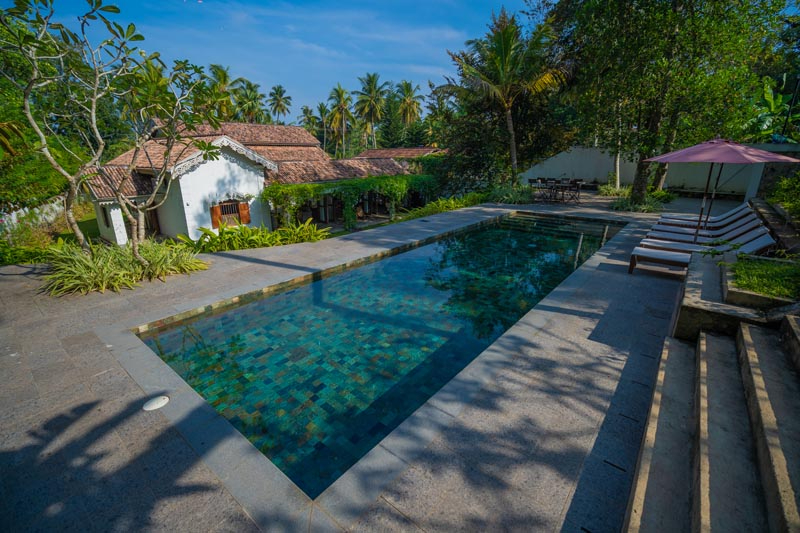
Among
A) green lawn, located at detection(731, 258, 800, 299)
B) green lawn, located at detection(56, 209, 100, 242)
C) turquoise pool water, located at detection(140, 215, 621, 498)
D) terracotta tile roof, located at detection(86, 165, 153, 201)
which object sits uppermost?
terracotta tile roof, located at detection(86, 165, 153, 201)

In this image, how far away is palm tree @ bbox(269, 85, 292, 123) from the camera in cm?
5869

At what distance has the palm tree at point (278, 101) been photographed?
193 ft

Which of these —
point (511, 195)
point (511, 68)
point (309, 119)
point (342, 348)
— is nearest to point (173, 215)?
point (342, 348)

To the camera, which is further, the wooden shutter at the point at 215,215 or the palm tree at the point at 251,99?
the palm tree at the point at 251,99

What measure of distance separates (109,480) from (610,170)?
26.5 metres

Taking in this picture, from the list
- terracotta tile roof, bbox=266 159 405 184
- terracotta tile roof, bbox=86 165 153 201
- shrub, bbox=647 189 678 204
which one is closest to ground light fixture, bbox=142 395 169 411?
terracotta tile roof, bbox=86 165 153 201

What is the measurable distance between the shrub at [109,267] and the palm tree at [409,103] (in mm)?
47543

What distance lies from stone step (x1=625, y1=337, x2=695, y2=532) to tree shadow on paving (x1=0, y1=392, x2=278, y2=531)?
95.1 inches

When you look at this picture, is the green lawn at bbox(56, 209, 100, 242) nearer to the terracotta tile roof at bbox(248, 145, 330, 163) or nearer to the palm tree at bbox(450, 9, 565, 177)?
the terracotta tile roof at bbox(248, 145, 330, 163)

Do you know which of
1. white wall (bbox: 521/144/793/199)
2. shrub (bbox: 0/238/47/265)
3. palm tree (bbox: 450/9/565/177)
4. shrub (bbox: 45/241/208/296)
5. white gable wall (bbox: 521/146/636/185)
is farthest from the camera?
white gable wall (bbox: 521/146/636/185)

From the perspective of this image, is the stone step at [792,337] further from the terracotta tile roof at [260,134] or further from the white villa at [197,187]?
the terracotta tile roof at [260,134]

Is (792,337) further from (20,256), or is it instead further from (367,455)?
(20,256)

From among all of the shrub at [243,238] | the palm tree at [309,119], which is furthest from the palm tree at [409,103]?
the shrub at [243,238]

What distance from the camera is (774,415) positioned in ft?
7.90
